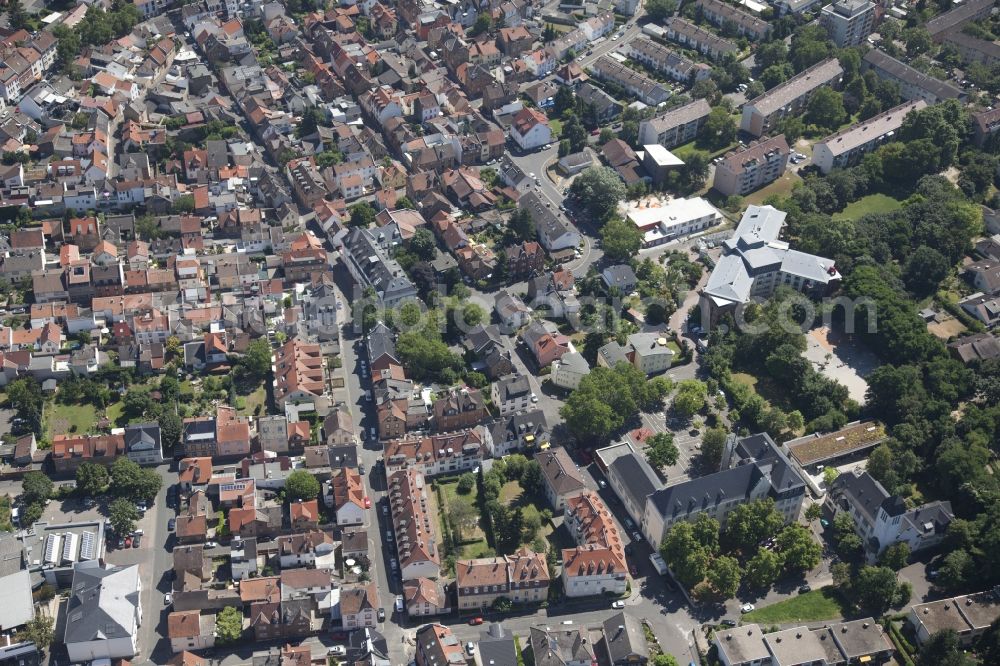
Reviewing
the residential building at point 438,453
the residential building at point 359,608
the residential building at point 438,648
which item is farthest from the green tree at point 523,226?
the residential building at point 438,648

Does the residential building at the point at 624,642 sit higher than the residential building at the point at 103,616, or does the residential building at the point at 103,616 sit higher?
the residential building at the point at 103,616

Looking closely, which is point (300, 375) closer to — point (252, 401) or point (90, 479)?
point (252, 401)

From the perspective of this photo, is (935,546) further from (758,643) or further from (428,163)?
(428,163)

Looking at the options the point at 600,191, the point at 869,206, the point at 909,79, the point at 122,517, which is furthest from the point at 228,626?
the point at 909,79

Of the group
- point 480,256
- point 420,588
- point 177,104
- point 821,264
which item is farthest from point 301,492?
point 177,104

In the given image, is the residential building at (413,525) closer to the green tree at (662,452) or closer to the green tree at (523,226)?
the green tree at (662,452)

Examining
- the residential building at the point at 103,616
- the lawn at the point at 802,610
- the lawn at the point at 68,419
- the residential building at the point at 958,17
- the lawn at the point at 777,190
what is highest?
the residential building at the point at 958,17

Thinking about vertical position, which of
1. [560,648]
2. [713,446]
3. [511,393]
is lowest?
[511,393]
